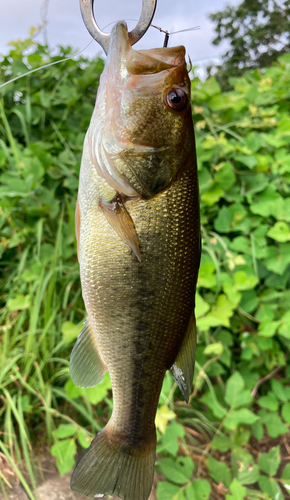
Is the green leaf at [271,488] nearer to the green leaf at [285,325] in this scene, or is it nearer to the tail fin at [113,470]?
the green leaf at [285,325]

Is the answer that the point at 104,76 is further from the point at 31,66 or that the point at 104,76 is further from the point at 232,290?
the point at 31,66

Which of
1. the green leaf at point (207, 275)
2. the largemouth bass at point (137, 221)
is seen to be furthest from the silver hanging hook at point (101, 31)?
Answer: the green leaf at point (207, 275)

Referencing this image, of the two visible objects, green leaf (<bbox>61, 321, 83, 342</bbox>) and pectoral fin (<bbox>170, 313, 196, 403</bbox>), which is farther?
green leaf (<bbox>61, 321, 83, 342</bbox>)

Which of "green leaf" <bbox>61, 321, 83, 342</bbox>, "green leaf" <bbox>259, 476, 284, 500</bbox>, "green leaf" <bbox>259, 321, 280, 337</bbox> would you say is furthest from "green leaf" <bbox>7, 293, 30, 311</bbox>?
"green leaf" <bbox>259, 476, 284, 500</bbox>

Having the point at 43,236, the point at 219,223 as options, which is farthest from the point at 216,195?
the point at 43,236

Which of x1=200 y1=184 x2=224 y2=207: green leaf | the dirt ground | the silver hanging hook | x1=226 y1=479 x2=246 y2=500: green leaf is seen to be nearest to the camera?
the silver hanging hook

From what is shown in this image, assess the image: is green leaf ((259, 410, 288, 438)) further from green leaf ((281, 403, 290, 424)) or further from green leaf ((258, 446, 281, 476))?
green leaf ((258, 446, 281, 476))

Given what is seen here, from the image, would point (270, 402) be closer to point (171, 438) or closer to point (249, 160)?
point (171, 438)
